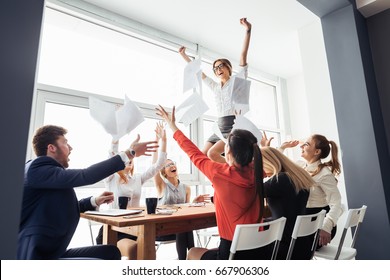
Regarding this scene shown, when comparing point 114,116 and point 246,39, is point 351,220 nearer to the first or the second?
point 246,39

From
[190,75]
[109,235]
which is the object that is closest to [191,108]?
[190,75]

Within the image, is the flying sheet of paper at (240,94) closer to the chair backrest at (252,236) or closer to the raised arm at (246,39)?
the raised arm at (246,39)

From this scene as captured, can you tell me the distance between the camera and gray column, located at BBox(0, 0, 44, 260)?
70 centimetres

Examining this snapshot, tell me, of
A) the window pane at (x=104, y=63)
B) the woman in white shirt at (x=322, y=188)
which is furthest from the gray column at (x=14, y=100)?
the window pane at (x=104, y=63)

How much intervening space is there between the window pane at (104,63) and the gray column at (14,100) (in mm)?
2249

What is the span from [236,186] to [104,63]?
2690mm

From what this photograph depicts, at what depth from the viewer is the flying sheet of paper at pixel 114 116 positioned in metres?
1.34

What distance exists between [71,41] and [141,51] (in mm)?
938

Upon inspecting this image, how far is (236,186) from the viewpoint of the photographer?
1.27m

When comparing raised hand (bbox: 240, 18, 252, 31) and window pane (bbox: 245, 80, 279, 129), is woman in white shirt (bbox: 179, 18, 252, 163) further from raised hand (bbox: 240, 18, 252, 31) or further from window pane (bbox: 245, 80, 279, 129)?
window pane (bbox: 245, 80, 279, 129)

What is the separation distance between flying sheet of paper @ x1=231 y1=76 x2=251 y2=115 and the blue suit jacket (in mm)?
904

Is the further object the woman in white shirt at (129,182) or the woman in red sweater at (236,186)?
the woman in white shirt at (129,182)

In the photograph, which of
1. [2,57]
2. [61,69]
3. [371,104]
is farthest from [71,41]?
[371,104]

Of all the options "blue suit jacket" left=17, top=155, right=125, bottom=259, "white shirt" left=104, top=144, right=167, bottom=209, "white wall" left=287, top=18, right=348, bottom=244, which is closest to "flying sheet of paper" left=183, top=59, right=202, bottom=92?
"blue suit jacket" left=17, top=155, right=125, bottom=259
